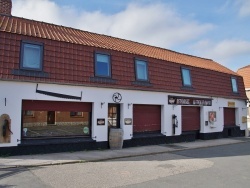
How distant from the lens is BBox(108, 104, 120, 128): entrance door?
14000mm

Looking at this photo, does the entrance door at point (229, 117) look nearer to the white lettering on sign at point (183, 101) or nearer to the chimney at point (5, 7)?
the white lettering on sign at point (183, 101)

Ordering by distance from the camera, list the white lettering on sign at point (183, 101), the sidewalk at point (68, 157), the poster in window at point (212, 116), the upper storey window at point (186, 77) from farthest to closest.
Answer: the poster in window at point (212, 116) → the upper storey window at point (186, 77) → the white lettering on sign at point (183, 101) → the sidewalk at point (68, 157)

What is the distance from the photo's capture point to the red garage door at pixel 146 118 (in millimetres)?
14980

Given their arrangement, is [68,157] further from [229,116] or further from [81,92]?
[229,116]

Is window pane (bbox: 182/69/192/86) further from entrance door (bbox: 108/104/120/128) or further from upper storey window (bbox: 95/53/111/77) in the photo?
upper storey window (bbox: 95/53/111/77)

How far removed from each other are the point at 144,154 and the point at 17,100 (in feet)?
19.1

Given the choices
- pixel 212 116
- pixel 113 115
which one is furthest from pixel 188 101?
pixel 113 115

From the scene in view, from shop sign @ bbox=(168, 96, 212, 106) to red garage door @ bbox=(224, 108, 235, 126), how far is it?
2.91 meters

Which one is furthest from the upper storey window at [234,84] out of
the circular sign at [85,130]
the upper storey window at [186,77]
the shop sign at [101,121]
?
the circular sign at [85,130]

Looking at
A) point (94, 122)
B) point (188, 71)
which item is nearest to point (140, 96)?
point (94, 122)

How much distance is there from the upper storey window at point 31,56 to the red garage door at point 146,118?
5.69 m

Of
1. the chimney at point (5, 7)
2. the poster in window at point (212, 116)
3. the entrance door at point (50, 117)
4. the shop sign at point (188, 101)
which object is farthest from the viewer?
the poster in window at point (212, 116)

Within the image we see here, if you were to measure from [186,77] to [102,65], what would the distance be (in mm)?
6627

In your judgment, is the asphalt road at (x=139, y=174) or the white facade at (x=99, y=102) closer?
the asphalt road at (x=139, y=174)
